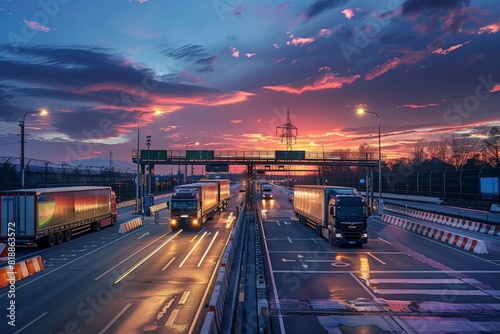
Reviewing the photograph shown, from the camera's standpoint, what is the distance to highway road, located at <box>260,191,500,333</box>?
12.5m

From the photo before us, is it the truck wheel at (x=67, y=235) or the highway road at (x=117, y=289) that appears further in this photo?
the truck wheel at (x=67, y=235)

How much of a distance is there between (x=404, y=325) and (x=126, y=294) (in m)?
9.49

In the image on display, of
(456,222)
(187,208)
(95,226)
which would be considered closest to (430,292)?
(187,208)

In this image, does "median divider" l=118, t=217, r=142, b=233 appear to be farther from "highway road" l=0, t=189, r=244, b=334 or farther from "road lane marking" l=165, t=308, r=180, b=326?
"road lane marking" l=165, t=308, r=180, b=326

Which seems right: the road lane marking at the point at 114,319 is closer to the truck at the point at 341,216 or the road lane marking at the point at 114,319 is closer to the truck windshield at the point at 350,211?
the truck at the point at 341,216

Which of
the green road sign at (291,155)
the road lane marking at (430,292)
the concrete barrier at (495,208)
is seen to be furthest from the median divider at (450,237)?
the green road sign at (291,155)

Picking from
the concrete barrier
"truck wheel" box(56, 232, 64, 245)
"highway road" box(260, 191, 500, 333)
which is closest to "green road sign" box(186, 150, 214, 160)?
"truck wheel" box(56, 232, 64, 245)

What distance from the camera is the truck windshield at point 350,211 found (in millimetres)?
26672

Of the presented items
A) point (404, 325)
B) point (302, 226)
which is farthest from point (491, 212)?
point (404, 325)

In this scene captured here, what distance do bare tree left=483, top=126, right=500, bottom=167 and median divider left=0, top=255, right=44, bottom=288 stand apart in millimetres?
88916

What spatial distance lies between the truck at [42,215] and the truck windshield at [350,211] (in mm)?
18464

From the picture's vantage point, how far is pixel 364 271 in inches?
779

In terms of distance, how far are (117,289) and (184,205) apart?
20039 millimetres

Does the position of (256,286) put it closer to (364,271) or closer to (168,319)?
(168,319)
